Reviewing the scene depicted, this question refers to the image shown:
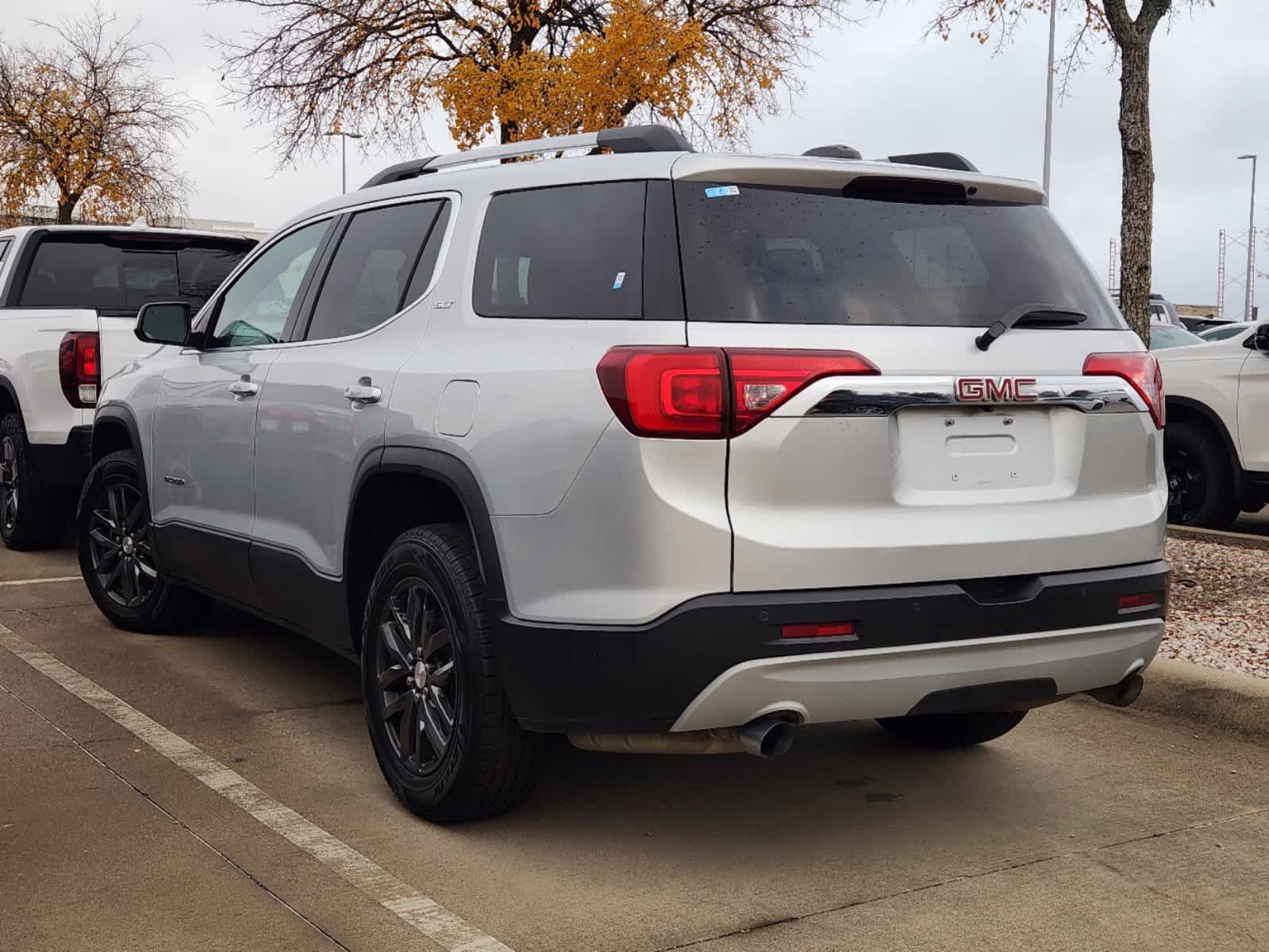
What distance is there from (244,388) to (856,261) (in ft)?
8.06

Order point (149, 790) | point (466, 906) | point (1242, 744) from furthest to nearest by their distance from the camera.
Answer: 1. point (1242, 744)
2. point (149, 790)
3. point (466, 906)

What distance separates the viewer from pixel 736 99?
67.2 feet

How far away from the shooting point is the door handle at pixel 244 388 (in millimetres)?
5227

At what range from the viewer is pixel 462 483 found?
391 cm

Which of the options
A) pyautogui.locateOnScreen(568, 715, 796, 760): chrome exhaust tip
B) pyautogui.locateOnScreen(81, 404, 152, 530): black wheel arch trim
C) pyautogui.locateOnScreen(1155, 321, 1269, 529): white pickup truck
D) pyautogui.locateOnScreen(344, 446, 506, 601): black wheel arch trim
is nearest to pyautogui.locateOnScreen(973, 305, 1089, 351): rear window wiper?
pyautogui.locateOnScreen(568, 715, 796, 760): chrome exhaust tip

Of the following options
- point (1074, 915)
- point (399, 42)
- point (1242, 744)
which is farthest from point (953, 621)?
point (399, 42)

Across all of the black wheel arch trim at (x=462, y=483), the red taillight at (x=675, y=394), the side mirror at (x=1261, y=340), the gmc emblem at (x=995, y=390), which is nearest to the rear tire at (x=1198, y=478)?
the side mirror at (x=1261, y=340)

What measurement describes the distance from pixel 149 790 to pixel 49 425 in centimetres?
447

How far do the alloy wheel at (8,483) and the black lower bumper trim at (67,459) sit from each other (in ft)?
1.06

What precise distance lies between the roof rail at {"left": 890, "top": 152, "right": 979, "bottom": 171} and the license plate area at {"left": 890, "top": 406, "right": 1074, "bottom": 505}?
822mm

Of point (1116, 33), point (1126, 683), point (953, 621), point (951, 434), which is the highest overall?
point (1116, 33)

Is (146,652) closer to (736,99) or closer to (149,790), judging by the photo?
(149,790)

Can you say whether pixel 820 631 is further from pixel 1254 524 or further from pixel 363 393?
pixel 1254 524

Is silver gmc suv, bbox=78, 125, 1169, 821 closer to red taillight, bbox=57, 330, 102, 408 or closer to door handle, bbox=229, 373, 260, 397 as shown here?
door handle, bbox=229, 373, 260, 397
